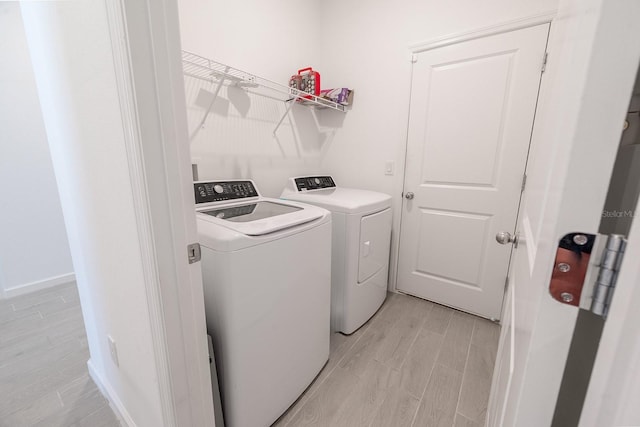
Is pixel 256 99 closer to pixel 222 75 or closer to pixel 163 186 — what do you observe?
pixel 222 75

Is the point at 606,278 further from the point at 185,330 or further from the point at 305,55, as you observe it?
the point at 305,55

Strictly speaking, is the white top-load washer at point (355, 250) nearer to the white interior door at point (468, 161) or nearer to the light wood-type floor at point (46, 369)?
the white interior door at point (468, 161)

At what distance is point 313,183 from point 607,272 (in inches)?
79.5

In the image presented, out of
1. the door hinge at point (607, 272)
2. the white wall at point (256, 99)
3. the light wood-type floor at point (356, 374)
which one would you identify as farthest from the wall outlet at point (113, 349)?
the door hinge at point (607, 272)

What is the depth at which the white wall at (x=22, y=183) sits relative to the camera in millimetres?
2129

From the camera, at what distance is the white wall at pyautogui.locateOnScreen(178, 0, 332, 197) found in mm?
1644

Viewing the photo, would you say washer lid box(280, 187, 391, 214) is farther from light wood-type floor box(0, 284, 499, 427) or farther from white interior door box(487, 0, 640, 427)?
white interior door box(487, 0, 640, 427)

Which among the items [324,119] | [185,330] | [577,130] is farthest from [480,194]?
[185,330]

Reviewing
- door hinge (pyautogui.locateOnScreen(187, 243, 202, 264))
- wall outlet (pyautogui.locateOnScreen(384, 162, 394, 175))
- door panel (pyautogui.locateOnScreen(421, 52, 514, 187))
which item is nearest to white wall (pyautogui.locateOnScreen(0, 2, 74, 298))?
door hinge (pyautogui.locateOnScreen(187, 243, 202, 264))

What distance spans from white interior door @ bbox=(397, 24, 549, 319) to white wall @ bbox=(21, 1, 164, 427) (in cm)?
200

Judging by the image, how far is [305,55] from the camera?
7.82 ft

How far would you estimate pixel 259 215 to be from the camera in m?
1.34

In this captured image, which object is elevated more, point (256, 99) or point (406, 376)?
point (256, 99)

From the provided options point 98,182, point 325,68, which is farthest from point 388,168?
point 98,182
